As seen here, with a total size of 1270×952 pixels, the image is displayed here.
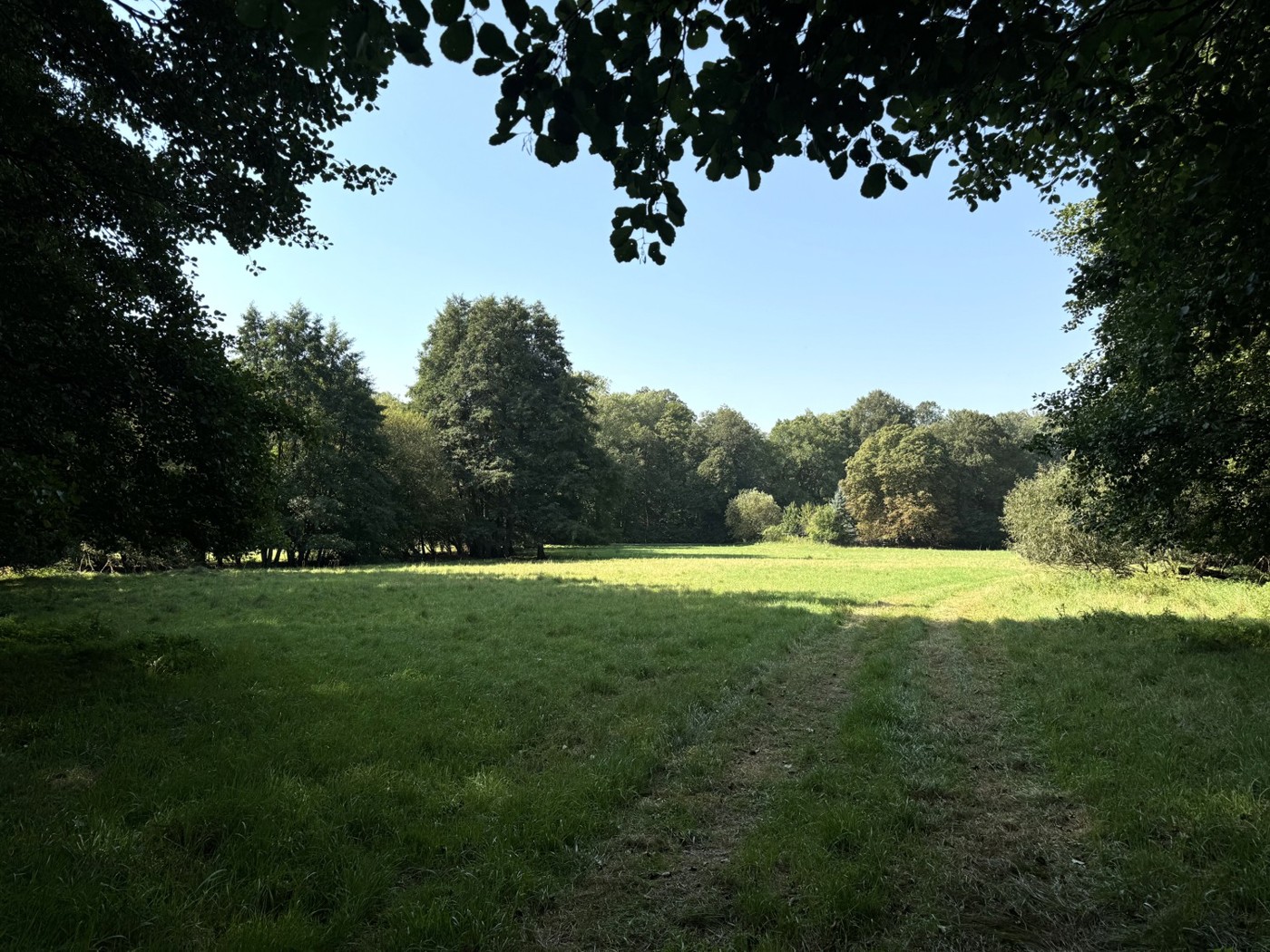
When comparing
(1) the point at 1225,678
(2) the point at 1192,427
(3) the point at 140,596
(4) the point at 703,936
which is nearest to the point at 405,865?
(4) the point at 703,936

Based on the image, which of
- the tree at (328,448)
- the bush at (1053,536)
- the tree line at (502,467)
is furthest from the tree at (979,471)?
the tree at (328,448)

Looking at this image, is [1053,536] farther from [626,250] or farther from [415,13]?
[415,13]

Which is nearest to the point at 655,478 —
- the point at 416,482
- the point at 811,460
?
the point at 811,460

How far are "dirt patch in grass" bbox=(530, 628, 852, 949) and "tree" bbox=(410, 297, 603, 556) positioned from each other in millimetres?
35913

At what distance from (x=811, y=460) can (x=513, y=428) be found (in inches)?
2412

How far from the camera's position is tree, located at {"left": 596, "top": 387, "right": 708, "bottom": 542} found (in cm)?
7544

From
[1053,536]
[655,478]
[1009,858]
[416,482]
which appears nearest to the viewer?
[1009,858]

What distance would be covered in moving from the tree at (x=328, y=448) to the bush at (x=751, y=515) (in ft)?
153

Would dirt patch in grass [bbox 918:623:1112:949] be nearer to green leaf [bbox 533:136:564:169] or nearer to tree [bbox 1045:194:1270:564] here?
tree [bbox 1045:194:1270:564]

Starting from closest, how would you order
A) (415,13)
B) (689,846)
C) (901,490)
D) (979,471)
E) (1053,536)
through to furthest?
(415,13) < (689,846) < (1053,536) < (901,490) < (979,471)

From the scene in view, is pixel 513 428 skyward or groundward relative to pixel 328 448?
skyward

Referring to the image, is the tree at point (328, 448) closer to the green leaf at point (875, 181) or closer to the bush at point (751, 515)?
the green leaf at point (875, 181)

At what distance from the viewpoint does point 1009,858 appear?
Result: 13.8 feet

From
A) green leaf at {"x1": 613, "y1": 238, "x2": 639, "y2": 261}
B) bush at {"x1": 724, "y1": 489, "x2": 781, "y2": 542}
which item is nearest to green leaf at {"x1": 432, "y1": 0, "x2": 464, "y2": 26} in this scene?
green leaf at {"x1": 613, "y1": 238, "x2": 639, "y2": 261}
